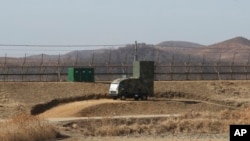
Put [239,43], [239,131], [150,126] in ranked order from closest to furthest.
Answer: [239,131] < [150,126] < [239,43]

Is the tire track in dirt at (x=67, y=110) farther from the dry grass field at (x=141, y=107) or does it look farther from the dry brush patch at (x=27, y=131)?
the dry brush patch at (x=27, y=131)

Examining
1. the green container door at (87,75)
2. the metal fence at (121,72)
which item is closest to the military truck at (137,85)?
the green container door at (87,75)

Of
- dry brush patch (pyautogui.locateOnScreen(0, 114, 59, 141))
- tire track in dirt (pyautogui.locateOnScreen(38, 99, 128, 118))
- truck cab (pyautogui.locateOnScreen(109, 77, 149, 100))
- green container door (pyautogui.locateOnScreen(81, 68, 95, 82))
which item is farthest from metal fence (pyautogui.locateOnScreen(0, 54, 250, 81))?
dry brush patch (pyautogui.locateOnScreen(0, 114, 59, 141))

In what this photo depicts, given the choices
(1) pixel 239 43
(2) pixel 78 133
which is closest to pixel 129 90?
(2) pixel 78 133

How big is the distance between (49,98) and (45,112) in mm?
4575

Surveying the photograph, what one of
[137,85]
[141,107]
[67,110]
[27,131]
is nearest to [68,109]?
[67,110]

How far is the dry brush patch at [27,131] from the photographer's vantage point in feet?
92.1

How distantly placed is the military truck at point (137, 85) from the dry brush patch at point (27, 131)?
878 inches

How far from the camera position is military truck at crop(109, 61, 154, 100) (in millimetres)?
55266

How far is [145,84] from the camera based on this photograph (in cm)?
5691

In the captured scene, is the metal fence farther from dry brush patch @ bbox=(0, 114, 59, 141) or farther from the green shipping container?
dry brush patch @ bbox=(0, 114, 59, 141)

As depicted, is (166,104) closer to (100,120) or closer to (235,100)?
(235,100)

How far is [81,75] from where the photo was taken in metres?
64.8

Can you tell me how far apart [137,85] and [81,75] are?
1043cm
